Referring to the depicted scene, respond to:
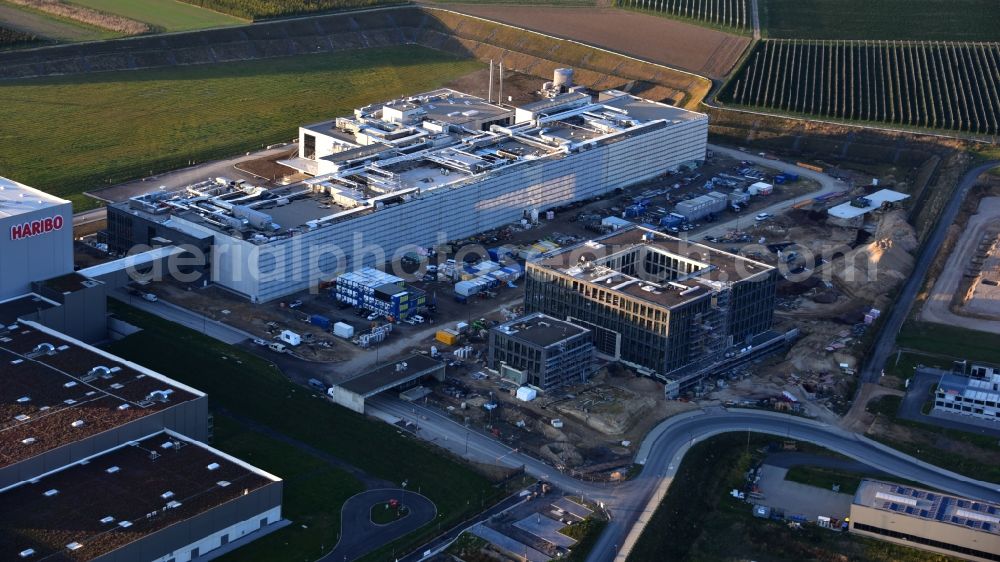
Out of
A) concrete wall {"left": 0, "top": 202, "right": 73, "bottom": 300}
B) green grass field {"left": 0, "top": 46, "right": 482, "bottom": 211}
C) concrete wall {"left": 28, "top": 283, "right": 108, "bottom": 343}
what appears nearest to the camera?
concrete wall {"left": 28, "top": 283, "right": 108, "bottom": 343}

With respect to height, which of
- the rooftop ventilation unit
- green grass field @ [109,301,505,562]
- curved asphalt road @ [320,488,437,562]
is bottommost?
curved asphalt road @ [320,488,437,562]

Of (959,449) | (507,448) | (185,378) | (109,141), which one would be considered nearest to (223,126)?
(109,141)

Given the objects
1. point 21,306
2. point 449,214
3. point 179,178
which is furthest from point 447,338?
point 179,178

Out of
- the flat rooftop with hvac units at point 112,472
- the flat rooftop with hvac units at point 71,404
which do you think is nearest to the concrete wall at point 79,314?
the flat rooftop with hvac units at point 71,404

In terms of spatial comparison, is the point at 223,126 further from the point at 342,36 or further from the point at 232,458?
the point at 232,458

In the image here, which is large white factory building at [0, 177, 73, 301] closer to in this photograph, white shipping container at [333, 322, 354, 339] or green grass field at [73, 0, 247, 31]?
white shipping container at [333, 322, 354, 339]

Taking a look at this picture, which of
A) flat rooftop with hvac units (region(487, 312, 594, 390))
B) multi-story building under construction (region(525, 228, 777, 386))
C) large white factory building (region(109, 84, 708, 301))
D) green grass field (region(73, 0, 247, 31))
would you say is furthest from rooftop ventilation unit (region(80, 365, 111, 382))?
green grass field (region(73, 0, 247, 31))

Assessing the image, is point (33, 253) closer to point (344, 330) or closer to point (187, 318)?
point (187, 318)
